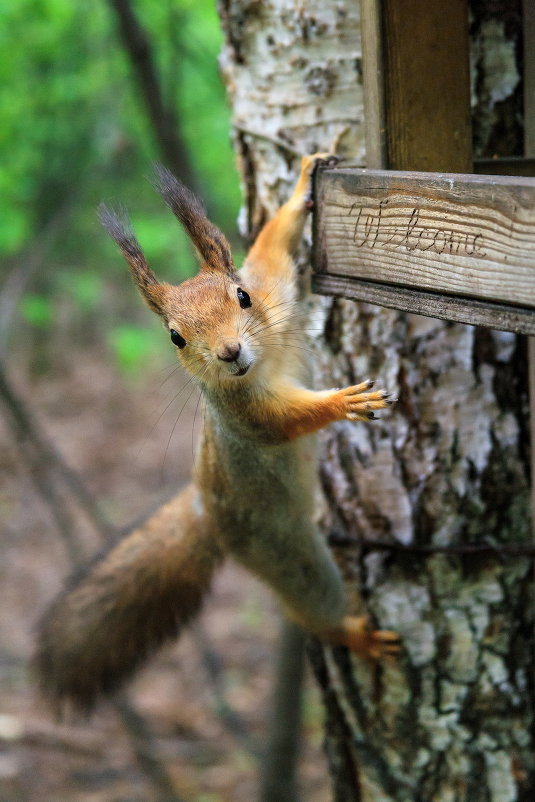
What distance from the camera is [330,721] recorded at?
3066mm

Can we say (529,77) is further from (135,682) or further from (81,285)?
(81,285)

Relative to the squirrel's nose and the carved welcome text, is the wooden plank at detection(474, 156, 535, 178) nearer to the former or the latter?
the carved welcome text

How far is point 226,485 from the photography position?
2.82m

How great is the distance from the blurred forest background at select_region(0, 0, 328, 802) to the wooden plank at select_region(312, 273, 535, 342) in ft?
6.37

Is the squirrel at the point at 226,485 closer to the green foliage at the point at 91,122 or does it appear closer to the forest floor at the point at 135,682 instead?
the forest floor at the point at 135,682

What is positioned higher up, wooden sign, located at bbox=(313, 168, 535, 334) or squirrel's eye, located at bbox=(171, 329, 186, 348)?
wooden sign, located at bbox=(313, 168, 535, 334)

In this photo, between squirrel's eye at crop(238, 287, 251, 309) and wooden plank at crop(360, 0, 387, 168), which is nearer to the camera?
wooden plank at crop(360, 0, 387, 168)

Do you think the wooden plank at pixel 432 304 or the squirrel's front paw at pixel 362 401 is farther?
the squirrel's front paw at pixel 362 401

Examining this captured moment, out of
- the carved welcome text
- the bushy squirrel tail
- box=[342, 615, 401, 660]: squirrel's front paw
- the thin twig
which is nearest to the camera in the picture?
the carved welcome text

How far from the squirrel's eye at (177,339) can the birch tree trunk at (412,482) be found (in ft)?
2.01

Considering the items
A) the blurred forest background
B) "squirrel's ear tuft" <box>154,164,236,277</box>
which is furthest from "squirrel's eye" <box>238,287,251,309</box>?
the blurred forest background

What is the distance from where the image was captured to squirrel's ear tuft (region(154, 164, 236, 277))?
2.22m

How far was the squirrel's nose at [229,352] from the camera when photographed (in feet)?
7.00

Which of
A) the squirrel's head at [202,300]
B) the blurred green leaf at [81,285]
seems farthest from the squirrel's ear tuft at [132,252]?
the blurred green leaf at [81,285]
